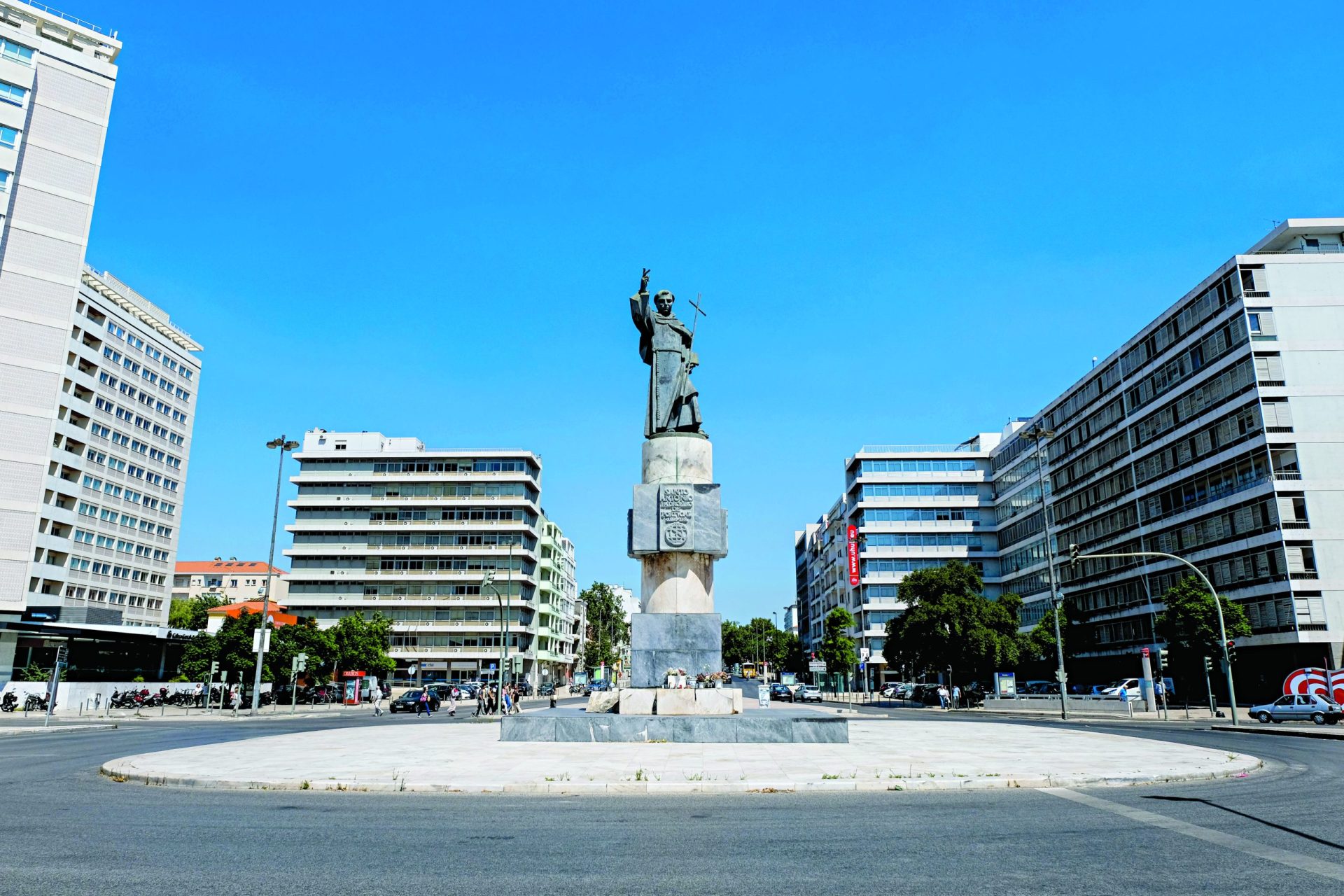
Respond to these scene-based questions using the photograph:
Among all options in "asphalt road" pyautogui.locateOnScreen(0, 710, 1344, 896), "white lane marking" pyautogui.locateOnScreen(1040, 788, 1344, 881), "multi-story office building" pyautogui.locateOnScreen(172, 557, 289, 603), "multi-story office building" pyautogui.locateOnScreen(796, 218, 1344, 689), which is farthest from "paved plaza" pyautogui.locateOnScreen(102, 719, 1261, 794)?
"multi-story office building" pyautogui.locateOnScreen(172, 557, 289, 603)

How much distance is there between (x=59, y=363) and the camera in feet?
207

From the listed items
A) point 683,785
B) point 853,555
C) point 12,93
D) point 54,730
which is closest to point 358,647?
point 54,730

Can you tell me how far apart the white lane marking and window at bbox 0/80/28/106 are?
7838 cm

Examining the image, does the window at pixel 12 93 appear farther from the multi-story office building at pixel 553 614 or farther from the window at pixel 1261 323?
the window at pixel 1261 323

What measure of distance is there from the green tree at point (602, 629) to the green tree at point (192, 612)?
2065 inches

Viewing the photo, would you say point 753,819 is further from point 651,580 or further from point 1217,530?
point 1217,530

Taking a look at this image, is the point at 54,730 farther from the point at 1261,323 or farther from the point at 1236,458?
the point at 1261,323

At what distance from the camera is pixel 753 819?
33.6 ft

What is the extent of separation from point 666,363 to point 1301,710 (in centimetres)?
3123

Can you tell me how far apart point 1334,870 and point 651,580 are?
15753mm

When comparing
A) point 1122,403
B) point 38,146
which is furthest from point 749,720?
point 38,146

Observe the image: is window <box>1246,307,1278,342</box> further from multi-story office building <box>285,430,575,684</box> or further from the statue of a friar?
multi-story office building <box>285,430,575,684</box>

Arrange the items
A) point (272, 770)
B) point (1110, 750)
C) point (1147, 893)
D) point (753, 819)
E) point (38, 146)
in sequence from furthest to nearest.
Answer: point (38, 146), point (1110, 750), point (272, 770), point (753, 819), point (1147, 893)

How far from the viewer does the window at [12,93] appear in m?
61.8
